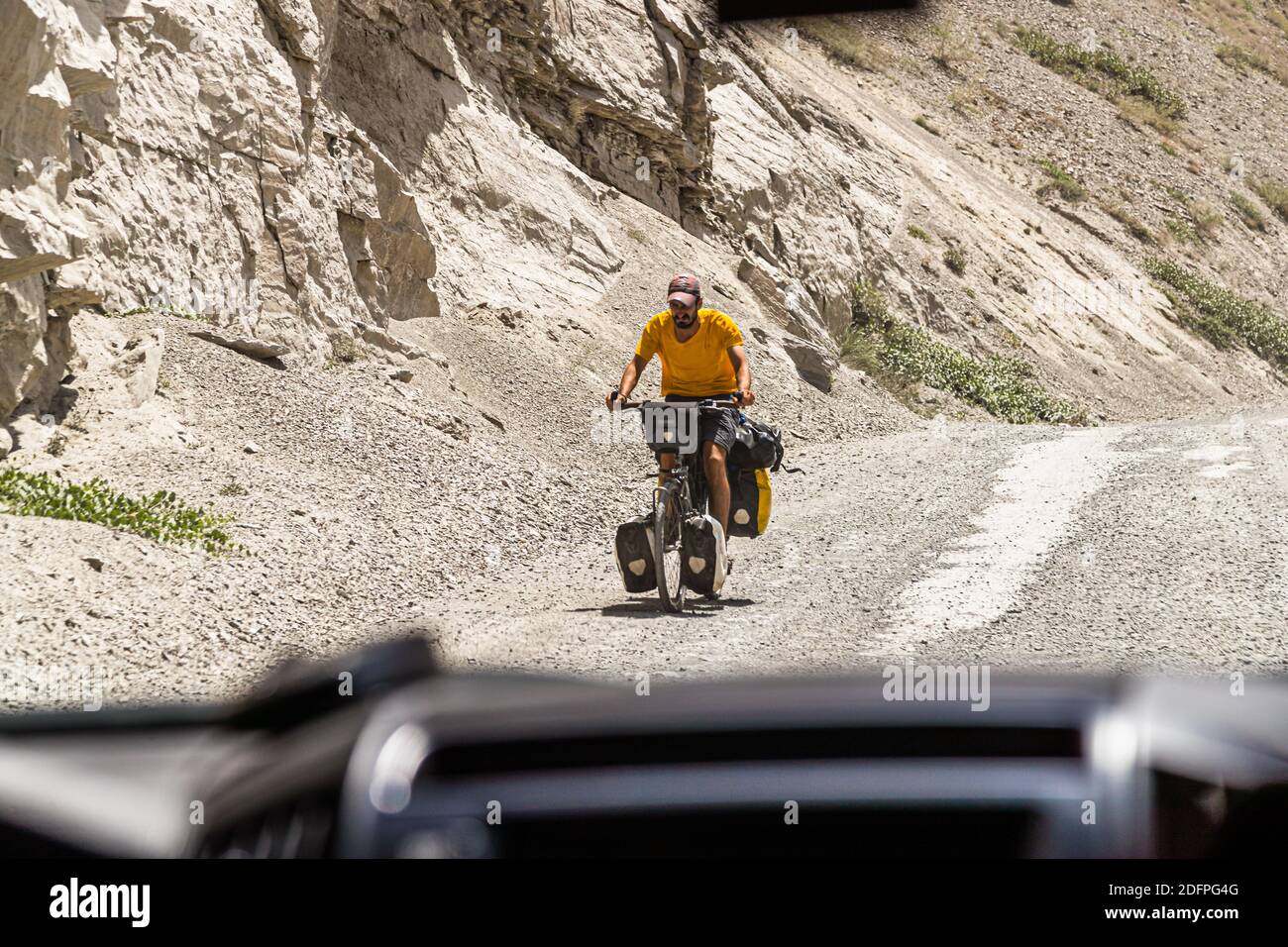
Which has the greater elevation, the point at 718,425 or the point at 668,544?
the point at 718,425

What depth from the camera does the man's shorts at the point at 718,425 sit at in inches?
342

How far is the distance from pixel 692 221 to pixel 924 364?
5.64 meters

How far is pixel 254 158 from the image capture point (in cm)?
1513

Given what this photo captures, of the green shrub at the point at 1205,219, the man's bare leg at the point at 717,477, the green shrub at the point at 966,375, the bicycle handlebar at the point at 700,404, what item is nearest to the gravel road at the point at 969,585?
the man's bare leg at the point at 717,477

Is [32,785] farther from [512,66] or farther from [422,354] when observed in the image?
[512,66]

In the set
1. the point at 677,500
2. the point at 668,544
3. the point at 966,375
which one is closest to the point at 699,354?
the point at 677,500

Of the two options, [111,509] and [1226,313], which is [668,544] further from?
[1226,313]

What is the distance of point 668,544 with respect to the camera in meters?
8.55

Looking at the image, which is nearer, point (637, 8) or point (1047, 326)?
point (637, 8)

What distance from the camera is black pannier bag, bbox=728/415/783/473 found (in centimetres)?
888

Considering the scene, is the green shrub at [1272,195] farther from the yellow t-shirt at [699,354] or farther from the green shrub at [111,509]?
the green shrub at [111,509]

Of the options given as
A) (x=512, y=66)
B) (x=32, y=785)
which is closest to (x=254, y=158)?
(x=512, y=66)

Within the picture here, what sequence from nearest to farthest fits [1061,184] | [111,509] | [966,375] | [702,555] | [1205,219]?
[702,555]
[111,509]
[966,375]
[1061,184]
[1205,219]

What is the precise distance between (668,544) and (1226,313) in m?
34.4
